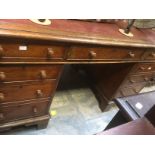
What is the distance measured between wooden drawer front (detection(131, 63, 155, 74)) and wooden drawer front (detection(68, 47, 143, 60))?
0.18 meters

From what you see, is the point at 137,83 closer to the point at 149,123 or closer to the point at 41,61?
the point at 41,61

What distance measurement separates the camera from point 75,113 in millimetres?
2004

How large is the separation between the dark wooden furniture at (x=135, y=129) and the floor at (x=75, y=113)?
119 cm

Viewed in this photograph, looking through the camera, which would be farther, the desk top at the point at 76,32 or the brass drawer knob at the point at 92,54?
the brass drawer knob at the point at 92,54

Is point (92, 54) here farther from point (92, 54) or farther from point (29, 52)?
point (29, 52)

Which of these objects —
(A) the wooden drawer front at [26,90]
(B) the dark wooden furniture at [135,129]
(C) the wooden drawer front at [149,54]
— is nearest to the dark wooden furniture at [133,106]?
(B) the dark wooden furniture at [135,129]

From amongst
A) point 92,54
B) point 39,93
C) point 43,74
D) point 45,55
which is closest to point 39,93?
point 39,93

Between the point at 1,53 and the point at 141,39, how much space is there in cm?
113

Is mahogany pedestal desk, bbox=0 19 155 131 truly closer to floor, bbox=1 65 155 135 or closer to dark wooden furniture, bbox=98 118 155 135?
floor, bbox=1 65 155 135

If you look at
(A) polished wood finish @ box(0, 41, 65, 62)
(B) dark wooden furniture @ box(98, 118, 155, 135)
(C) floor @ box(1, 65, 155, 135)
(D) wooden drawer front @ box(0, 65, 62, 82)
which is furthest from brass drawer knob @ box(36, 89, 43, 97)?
(B) dark wooden furniture @ box(98, 118, 155, 135)

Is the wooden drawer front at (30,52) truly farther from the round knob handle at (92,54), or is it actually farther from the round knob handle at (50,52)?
the round knob handle at (92,54)

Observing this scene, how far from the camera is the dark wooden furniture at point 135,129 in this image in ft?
1.82
